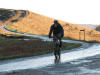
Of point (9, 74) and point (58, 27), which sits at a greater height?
point (58, 27)

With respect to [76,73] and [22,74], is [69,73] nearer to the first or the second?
[76,73]

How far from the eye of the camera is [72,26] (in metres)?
181

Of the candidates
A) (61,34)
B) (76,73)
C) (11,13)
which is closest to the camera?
(76,73)

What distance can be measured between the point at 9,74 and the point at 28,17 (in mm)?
177073

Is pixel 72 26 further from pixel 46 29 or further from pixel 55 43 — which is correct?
pixel 55 43

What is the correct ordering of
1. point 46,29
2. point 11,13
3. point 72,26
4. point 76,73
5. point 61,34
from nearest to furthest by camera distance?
point 76,73 → point 61,34 → point 46,29 → point 72,26 → point 11,13

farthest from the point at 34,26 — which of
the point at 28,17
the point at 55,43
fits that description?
the point at 55,43

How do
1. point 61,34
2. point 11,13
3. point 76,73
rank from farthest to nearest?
point 11,13 → point 61,34 → point 76,73

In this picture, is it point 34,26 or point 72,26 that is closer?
point 34,26

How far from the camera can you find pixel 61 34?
12977mm

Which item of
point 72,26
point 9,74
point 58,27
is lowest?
point 72,26

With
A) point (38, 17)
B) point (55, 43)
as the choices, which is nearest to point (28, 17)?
point (38, 17)

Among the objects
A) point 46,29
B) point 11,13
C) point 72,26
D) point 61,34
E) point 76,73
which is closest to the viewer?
point 76,73

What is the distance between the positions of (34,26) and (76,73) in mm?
154991
